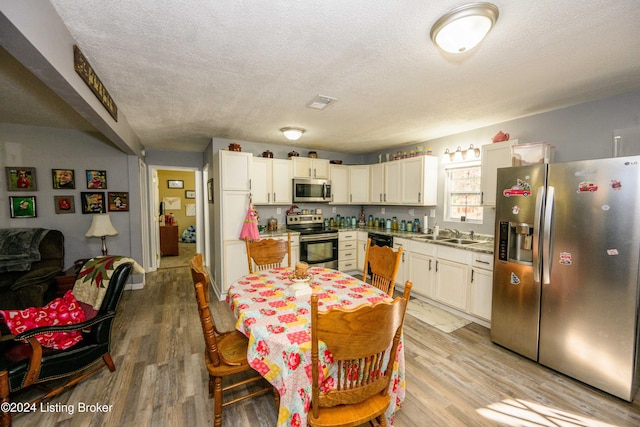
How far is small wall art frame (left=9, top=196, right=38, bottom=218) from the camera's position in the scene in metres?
3.46

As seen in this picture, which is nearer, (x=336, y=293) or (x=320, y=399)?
(x=320, y=399)

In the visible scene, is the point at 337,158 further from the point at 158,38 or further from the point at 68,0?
the point at 68,0

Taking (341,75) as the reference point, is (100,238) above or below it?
below

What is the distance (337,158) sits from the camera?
5531 millimetres

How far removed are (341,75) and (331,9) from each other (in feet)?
2.44

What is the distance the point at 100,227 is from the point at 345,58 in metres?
3.92

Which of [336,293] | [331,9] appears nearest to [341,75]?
[331,9]

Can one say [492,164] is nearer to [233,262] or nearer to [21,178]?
[233,262]

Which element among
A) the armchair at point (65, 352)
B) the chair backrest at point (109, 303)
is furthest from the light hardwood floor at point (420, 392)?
the chair backrest at point (109, 303)

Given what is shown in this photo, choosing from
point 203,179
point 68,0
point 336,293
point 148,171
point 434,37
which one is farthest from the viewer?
point 203,179

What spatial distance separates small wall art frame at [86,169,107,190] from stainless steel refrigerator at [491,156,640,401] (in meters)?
5.23

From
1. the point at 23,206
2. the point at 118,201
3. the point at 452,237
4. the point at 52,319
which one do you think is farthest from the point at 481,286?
the point at 23,206

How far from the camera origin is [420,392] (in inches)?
78.4

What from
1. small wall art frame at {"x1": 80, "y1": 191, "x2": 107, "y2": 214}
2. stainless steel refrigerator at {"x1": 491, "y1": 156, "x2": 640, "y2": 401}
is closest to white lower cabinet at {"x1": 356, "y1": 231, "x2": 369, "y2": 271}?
stainless steel refrigerator at {"x1": 491, "y1": 156, "x2": 640, "y2": 401}
